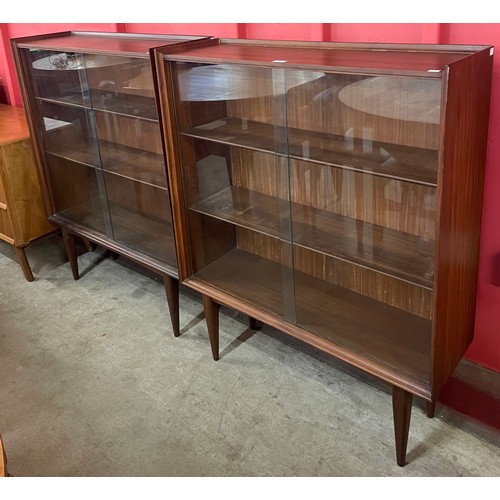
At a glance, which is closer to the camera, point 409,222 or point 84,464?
point 409,222

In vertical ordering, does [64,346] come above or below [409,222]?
below

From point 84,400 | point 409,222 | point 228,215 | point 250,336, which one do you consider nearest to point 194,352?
point 250,336

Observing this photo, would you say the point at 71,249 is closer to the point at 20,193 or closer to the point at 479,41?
the point at 20,193

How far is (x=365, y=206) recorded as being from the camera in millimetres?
1777

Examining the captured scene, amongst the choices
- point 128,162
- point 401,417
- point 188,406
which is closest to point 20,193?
point 128,162

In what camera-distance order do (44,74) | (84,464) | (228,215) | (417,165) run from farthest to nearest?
(44,74)
(228,215)
(84,464)
(417,165)

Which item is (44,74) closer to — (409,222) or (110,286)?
(110,286)

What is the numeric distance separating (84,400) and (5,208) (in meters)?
1.13

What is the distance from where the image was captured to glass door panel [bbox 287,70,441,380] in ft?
5.02

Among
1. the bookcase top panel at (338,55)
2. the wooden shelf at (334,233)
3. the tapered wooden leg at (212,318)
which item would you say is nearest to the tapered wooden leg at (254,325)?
the tapered wooden leg at (212,318)

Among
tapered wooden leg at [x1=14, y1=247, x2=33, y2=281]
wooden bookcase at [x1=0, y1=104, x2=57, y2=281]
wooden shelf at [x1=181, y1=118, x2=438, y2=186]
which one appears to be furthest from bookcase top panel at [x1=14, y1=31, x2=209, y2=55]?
tapered wooden leg at [x1=14, y1=247, x2=33, y2=281]

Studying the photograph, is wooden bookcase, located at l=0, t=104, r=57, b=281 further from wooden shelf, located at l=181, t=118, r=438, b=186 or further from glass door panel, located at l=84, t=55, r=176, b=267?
wooden shelf, located at l=181, t=118, r=438, b=186

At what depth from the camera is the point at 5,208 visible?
2732 mm

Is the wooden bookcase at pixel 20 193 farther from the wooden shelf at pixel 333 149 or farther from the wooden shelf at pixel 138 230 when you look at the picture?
the wooden shelf at pixel 333 149
